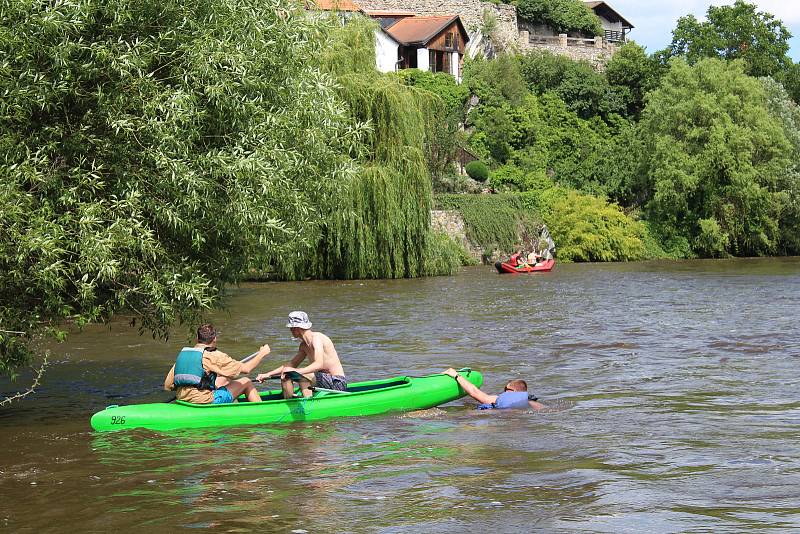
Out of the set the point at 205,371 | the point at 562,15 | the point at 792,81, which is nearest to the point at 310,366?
the point at 205,371

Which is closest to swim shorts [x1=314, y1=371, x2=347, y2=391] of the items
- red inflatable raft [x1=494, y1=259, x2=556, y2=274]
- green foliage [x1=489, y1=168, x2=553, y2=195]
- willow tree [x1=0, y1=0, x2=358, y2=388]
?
willow tree [x1=0, y1=0, x2=358, y2=388]

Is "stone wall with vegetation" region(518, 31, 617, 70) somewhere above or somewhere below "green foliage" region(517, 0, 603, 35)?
below

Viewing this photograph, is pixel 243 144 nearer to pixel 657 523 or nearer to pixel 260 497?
pixel 260 497

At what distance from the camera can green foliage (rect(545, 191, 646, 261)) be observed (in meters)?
44.2

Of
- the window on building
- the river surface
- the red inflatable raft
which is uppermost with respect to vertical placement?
the window on building

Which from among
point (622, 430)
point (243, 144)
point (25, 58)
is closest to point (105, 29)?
point (25, 58)

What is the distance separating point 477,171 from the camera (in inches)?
1907

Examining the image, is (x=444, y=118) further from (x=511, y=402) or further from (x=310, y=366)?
(x=310, y=366)

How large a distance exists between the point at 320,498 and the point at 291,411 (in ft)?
9.31

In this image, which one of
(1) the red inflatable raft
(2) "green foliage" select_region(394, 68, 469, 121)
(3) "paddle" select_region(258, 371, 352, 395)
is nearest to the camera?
(3) "paddle" select_region(258, 371, 352, 395)

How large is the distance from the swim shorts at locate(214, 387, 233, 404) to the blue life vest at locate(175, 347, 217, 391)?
0.71 feet

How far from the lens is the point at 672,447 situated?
10.7 m

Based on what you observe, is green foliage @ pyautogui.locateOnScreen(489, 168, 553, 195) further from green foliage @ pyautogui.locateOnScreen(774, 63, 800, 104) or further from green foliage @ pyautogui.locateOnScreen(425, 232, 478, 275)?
green foliage @ pyautogui.locateOnScreen(774, 63, 800, 104)

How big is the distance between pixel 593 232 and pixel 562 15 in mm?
26164
